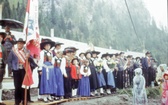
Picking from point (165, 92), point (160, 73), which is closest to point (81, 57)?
point (165, 92)

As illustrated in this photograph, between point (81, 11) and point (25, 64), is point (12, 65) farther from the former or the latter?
point (81, 11)

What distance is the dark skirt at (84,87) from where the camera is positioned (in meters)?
5.94

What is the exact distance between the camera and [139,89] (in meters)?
7.09

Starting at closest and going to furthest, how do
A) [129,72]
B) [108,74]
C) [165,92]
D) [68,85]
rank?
[68,85]
[108,74]
[129,72]
[165,92]

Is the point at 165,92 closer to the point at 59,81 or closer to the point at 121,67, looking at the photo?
the point at 121,67

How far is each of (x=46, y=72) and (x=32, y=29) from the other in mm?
887

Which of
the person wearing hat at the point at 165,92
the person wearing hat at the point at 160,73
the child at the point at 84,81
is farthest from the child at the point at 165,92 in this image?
the child at the point at 84,81

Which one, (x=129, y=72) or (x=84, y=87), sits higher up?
(x=129, y=72)

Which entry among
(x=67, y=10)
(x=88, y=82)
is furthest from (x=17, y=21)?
(x=88, y=82)

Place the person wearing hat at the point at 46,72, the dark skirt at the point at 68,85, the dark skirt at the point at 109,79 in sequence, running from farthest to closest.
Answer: the dark skirt at the point at 109,79 → the dark skirt at the point at 68,85 → the person wearing hat at the point at 46,72

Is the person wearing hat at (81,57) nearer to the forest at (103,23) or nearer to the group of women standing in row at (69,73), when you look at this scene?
the group of women standing in row at (69,73)

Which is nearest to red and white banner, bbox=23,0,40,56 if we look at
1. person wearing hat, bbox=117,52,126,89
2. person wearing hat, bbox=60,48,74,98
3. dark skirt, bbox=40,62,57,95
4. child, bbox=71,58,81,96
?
dark skirt, bbox=40,62,57,95

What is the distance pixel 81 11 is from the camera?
6125mm

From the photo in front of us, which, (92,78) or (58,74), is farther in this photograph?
(92,78)
